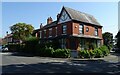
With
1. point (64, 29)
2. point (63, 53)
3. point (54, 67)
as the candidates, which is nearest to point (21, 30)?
point (64, 29)

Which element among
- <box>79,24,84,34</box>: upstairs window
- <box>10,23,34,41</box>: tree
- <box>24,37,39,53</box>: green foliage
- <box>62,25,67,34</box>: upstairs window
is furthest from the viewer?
<box>10,23,34,41</box>: tree

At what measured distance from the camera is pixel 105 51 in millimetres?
38406

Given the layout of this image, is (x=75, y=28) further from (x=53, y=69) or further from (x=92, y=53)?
(x=53, y=69)

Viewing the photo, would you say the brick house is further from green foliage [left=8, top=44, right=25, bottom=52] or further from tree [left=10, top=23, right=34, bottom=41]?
tree [left=10, top=23, right=34, bottom=41]

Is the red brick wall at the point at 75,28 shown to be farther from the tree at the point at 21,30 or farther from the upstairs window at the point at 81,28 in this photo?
the tree at the point at 21,30

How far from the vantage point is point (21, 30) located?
66.7 meters

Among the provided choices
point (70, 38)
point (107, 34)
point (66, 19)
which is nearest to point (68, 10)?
point (66, 19)

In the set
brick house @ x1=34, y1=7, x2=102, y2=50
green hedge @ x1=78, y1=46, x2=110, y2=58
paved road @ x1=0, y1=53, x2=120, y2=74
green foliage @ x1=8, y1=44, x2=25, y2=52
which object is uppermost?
brick house @ x1=34, y1=7, x2=102, y2=50

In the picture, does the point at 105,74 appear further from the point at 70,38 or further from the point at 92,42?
the point at 92,42

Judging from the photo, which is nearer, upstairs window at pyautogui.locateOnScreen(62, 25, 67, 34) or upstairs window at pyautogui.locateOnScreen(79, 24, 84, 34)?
upstairs window at pyautogui.locateOnScreen(62, 25, 67, 34)

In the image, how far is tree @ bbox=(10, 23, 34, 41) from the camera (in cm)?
6500

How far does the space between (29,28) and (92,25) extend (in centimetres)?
2837

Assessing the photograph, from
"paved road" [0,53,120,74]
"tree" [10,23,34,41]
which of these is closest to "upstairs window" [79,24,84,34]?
"paved road" [0,53,120,74]

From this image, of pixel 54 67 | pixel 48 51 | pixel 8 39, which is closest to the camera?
pixel 54 67
